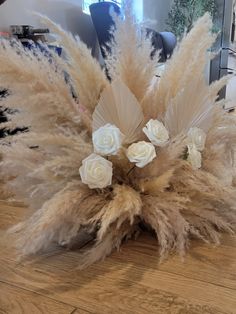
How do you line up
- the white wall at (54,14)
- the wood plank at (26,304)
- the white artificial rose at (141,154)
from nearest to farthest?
the wood plank at (26,304) → the white artificial rose at (141,154) → the white wall at (54,14)

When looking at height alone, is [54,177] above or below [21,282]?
above

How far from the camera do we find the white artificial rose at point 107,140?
21.5 inches

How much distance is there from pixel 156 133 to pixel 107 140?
0.08 m

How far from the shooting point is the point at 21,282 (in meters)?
0.51

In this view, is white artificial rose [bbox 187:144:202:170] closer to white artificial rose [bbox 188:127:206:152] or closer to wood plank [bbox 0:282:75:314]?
white artificial rose [bbox 188:127:206:152]

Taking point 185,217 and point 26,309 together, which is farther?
point 185,217

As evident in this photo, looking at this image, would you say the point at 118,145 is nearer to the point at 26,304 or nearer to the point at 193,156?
the point at 193,156

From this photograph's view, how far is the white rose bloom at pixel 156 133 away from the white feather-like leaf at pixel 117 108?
0.11ft

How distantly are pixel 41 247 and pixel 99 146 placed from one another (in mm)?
209

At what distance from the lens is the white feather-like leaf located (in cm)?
58

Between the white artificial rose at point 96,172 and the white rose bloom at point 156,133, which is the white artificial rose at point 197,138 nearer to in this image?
the white rose bloom at point 156,133

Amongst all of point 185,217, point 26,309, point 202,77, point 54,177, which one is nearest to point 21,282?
point 26,309

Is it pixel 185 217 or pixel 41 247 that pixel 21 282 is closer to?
pixel 41 247

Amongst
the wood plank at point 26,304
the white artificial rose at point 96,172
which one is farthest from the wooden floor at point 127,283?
the white artificial rose at point 96,172
